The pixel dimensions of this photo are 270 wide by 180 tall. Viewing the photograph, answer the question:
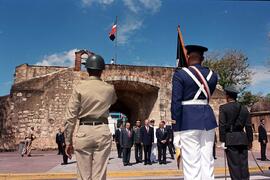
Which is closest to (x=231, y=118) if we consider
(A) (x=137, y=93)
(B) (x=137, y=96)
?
(A) (x=137, y=93)

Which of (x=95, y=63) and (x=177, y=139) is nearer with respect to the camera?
(x=177, y=139)

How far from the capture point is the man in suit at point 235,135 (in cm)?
598

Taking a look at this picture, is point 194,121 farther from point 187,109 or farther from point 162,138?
point 162,138

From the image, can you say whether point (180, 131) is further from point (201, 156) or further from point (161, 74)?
point (161, 74)

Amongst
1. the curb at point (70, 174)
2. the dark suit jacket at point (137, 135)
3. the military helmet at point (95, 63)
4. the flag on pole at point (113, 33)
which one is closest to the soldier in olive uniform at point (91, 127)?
the military helmet at point (95, 63)

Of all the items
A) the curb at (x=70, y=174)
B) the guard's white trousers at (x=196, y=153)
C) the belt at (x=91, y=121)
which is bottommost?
the curb at (x=70, y=174)

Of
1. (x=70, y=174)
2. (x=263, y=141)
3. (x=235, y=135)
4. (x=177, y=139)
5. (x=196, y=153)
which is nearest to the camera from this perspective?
(x=196, y=153)

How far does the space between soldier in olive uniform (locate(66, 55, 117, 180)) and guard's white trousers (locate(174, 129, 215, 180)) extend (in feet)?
3.04

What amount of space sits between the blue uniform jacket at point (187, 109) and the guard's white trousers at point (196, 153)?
3.4 inches

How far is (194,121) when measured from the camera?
407 centimetres

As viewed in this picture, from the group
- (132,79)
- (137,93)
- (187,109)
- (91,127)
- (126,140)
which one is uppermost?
(132,79)

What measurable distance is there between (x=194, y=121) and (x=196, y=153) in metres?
0.39

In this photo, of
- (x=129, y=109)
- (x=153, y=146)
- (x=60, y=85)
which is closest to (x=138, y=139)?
(x=153, y=146)

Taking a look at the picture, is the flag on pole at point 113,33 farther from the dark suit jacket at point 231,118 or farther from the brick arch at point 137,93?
the dark suit jacket at point 231,118
